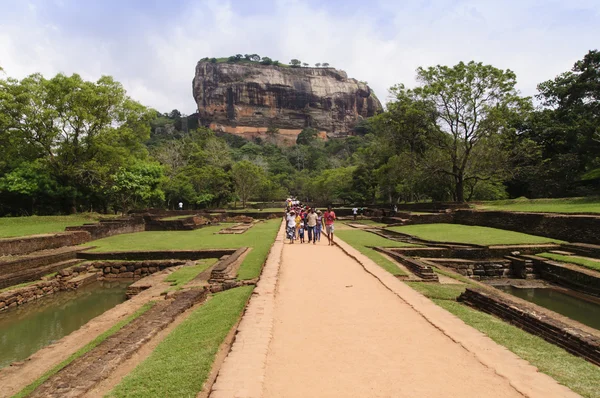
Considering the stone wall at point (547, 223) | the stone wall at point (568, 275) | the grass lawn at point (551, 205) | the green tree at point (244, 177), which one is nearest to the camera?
the stone wall at point (568, 275)

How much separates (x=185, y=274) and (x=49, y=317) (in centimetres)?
320

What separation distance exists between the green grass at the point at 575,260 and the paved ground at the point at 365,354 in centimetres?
691

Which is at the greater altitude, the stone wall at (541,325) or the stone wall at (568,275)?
the stone wall at (541,325)

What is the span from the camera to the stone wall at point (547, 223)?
12.7m

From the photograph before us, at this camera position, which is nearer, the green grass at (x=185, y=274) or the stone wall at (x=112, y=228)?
the green grass at (x=185, y=274)

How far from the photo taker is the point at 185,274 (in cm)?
1027

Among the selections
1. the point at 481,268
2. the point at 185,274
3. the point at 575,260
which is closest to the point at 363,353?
the point at 185,274

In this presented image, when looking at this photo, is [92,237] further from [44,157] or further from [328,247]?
[44,157]

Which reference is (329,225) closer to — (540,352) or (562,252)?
(562,252)

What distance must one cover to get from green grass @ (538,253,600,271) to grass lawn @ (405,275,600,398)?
6220 mm

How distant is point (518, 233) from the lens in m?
15.8

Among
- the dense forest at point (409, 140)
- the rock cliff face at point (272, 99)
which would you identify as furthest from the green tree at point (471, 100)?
the rock cliff face at point (272, 99)

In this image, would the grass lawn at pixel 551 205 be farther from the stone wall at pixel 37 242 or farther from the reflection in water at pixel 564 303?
the stone wall at pixel 37 242

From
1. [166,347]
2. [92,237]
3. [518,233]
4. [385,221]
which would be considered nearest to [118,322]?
[166,347]
